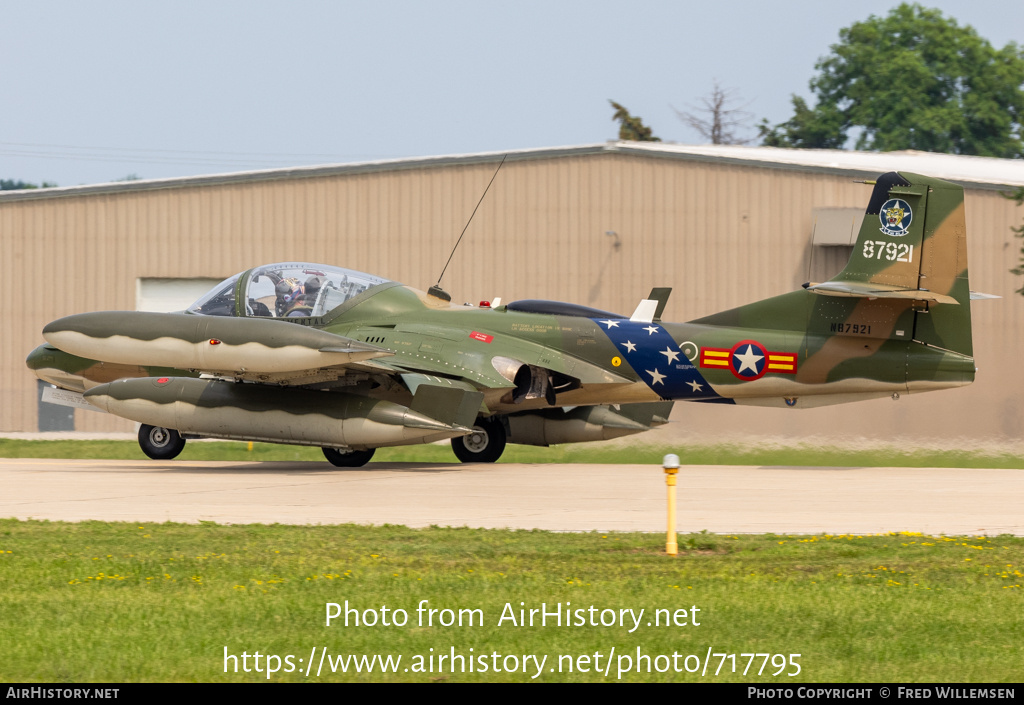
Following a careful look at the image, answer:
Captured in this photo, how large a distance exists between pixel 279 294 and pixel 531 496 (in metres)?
5.92

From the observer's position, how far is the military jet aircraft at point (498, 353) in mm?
15906

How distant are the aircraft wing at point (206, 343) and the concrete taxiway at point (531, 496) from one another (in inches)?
62.2

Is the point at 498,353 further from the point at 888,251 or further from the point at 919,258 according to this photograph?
the point at 919,258

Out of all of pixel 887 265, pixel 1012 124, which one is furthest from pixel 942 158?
pixel 1012 124

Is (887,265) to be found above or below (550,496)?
above

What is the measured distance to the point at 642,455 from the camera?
20.3 m

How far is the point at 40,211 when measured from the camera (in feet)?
93.2

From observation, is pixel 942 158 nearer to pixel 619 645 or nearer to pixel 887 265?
pixel 887 265

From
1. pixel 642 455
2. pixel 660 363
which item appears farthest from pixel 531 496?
pixel 642 455

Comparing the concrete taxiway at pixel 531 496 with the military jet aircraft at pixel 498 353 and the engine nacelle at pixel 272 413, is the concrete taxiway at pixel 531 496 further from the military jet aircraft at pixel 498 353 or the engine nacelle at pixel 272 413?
the military jet aircraft at pixel 498 353

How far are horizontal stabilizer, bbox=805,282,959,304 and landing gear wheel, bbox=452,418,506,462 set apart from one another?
5.74 metres

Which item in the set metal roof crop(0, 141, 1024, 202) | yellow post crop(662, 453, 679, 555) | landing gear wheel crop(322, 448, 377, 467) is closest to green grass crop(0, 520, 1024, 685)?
yellow post crop(662, 453, 679, 555)

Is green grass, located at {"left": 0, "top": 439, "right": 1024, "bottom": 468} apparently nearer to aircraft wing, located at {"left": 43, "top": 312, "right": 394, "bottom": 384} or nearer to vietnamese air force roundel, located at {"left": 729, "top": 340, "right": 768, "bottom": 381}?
vietnamese air force roundel, located at {"left": 729, "top": 340, "right": 768, "bottom": 381}
